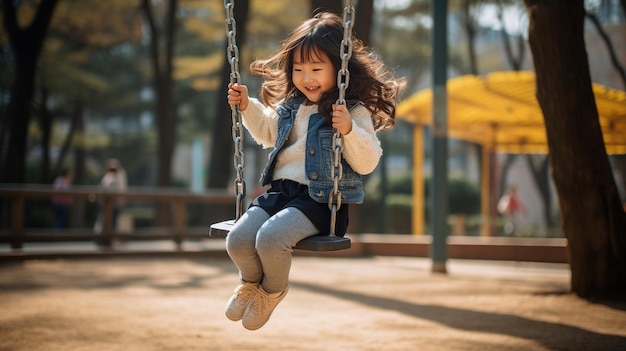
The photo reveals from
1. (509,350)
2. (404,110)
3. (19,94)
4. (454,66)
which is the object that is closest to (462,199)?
(454,66)

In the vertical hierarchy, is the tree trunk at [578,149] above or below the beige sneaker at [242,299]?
above

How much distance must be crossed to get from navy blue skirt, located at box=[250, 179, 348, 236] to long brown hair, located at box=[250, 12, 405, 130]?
1.27 feet

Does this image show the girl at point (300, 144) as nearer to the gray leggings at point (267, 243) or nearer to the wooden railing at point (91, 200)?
the gray leggings at point (267, 243)

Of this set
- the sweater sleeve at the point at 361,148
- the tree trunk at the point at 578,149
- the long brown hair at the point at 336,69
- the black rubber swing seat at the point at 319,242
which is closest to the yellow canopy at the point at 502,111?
the tree trunk at the point at 578,149

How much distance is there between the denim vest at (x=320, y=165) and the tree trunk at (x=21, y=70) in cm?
1194

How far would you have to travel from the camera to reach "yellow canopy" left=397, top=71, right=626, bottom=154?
1162 centimetres

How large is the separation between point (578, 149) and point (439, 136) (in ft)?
10.4

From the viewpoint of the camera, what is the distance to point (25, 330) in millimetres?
5117

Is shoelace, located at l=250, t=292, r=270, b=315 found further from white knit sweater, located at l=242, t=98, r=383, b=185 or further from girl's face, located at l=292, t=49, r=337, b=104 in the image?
girl's face, located at l=292, t=49, r=337, b=104

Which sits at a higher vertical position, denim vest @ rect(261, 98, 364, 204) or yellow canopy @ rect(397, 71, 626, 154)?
yellow canopy @ rect(397, 71, 626, 154)

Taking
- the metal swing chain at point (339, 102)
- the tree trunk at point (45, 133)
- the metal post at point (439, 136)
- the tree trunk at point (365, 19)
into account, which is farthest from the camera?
the tree trunk at point (45, 133)

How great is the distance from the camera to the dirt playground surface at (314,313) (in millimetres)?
4809

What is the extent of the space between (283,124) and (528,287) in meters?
4.67

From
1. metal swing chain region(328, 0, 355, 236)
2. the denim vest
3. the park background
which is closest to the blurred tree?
the park background
